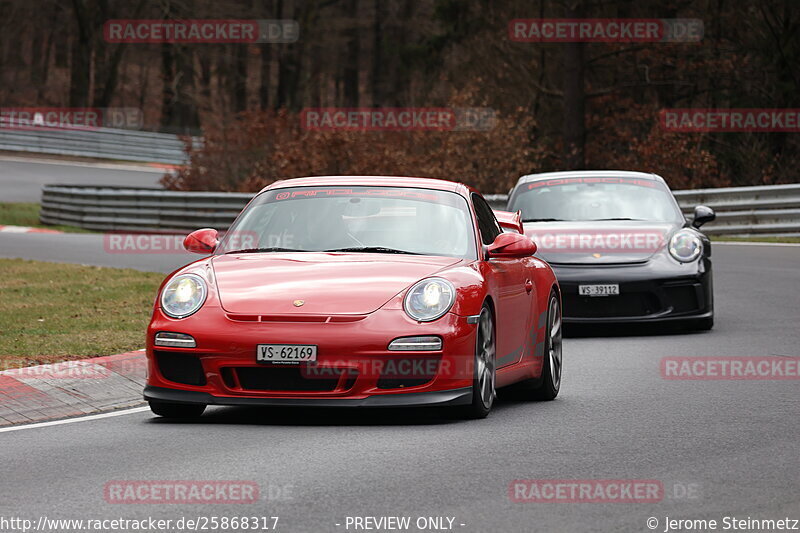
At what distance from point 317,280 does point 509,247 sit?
53.5 inches

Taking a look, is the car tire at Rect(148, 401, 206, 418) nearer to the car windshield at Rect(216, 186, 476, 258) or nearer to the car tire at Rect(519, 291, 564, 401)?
the car windshield at Rect(216, 186, 476, 258)

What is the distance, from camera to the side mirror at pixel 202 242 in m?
9.52

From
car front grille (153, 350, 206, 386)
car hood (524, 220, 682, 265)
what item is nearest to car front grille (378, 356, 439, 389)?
car front grille (153, 350, 206, 386)

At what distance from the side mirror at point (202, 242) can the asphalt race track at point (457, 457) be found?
1.04 meters

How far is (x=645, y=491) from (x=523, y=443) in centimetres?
142

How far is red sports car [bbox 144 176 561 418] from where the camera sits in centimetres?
823

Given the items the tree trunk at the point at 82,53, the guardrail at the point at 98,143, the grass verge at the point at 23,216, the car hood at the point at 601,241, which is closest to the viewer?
the car hood at the point at 601,241

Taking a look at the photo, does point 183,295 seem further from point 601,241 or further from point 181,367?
point 601,241

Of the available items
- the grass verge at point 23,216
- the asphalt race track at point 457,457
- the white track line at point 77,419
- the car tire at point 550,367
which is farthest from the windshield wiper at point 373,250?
the grass verge at point 23,216

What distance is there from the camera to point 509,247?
30.5 ft

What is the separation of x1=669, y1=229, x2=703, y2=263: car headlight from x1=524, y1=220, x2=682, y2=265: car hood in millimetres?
83

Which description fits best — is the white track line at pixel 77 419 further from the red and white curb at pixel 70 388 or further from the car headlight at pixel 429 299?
the car headlight at pixel 429 299

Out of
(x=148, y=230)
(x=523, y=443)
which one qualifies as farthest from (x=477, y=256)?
(x=148, y=230)

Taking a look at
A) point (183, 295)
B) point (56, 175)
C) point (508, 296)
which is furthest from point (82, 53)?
point (183, 295)
